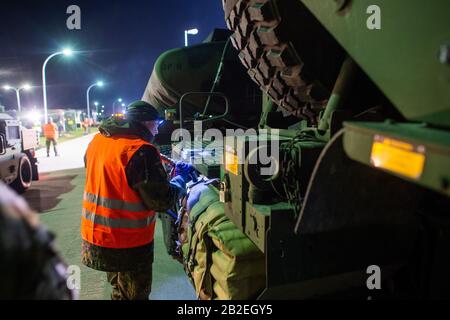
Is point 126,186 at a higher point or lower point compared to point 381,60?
lower

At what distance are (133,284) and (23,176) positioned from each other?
8080 mm

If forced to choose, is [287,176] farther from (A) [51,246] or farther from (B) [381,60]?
(A) [51,246]

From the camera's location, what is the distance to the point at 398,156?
1157 mm

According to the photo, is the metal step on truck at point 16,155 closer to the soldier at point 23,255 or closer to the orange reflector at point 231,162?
the orange reflector at point 231,162

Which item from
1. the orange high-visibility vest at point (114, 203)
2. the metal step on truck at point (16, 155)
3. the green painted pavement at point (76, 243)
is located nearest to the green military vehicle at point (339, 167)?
the orange high-visibility vest at point (114, 203)

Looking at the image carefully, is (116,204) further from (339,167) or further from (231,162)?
(339,167)

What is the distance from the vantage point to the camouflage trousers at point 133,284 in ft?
9.41

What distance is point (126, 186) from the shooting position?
2650mm

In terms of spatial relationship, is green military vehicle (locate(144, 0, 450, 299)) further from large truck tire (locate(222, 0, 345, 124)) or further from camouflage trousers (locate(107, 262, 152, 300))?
camouflage trousers (locate(107, 262, 152, 300))

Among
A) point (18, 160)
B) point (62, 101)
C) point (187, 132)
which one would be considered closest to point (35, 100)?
point (62, 101)

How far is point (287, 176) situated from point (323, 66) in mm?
1063

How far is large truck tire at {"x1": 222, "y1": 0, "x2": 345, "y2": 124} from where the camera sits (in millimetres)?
2439

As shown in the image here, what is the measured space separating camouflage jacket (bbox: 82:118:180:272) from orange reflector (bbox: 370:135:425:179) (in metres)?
→ 1.76

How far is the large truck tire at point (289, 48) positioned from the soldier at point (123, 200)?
1092 millimetres
